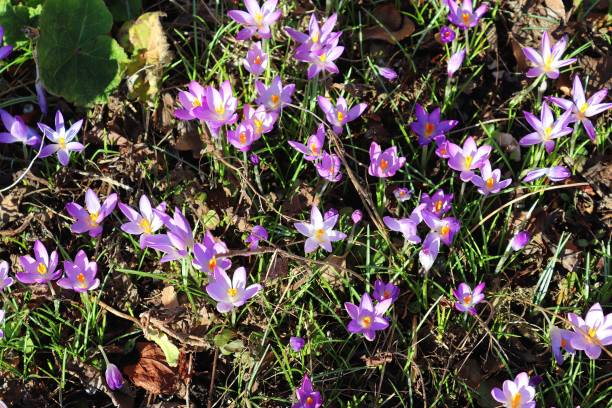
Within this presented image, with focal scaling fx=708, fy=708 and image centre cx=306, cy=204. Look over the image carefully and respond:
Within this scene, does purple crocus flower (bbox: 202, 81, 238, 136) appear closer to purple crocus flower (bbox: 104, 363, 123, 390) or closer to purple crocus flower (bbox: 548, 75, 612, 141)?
purple crocus flower (bbox: 104, 363, 123, 390)

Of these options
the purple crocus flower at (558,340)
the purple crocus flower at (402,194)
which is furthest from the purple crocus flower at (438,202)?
the purple crocus flower at (558,340)

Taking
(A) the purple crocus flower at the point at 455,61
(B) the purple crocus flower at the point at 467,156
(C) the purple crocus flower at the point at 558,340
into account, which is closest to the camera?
(C) the purple crocus flower at the point at 558,340

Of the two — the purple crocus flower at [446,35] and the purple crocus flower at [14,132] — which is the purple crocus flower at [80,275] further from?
the purple crocus flower at [446,35]

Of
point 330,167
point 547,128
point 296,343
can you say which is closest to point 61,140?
point 330,167

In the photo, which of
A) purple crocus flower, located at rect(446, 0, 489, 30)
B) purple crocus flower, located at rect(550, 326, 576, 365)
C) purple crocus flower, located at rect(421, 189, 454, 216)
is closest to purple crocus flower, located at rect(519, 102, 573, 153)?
purple crocus flower, located at rect(421, 189, 454, 216)

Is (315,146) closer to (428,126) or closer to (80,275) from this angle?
(428,126)

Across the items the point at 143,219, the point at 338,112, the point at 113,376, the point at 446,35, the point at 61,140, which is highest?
the point at 446,35
